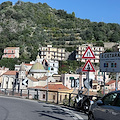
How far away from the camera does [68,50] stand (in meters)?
111

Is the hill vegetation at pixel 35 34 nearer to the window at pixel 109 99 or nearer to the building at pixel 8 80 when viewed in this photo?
the building at pixel 8 80

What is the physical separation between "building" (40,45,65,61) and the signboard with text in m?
90.5

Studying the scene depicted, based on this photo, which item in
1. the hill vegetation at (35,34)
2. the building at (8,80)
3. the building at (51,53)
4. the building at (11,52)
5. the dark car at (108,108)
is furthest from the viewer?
the hill vegetation at (35,34)

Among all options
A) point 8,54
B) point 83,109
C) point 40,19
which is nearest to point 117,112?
point 83,109

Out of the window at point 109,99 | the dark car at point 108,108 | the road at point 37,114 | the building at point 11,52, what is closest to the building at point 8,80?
the building at point 11,52

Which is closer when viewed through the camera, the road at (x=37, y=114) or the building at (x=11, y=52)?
the road at (x=37, y=114)

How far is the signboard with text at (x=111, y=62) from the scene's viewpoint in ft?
40.2

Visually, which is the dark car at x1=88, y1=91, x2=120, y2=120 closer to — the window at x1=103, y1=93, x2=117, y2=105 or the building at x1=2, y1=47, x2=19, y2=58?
the window at x1=103, y1=93, x2=117, y2=105

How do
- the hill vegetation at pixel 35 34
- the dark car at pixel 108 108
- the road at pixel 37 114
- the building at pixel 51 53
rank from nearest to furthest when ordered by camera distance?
the dark car at pixel 108 108, the road at pixel 37 114, the building at pixel 51 53, the hill vegetation at pixel 35 34

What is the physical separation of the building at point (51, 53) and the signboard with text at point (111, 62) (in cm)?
9047

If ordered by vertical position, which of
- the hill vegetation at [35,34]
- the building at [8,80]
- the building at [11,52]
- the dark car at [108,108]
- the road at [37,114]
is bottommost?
the building at [8,80]

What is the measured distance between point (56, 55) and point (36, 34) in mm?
24967

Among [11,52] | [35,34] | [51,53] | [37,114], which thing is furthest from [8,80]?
[37,114]

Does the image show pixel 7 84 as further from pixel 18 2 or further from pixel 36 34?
pixel 18 2
